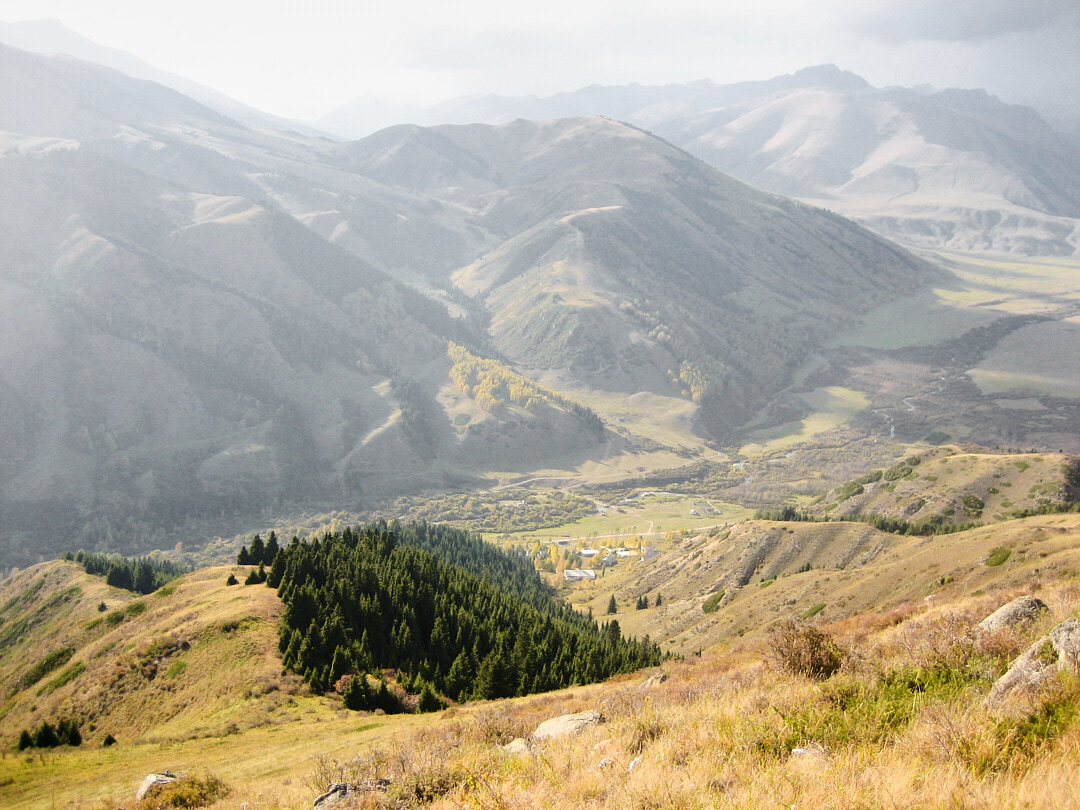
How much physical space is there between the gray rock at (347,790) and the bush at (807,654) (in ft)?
44.0

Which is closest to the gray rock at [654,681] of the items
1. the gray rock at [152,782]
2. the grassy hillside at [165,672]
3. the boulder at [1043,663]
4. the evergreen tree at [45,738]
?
the boulder at [1043,663]

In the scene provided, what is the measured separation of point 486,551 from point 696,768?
147 metres

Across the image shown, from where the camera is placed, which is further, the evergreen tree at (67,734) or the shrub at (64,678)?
the shrub at (64,678)

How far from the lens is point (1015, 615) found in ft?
67.9

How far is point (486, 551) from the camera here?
15650 centimetres

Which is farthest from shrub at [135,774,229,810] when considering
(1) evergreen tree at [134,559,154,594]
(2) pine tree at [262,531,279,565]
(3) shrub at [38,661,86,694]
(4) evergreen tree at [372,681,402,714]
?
(1) evergreen tree at [134,559,154,594]

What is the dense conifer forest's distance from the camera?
55.0 meters

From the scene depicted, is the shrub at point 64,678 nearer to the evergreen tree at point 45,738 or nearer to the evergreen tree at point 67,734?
the evergreen tree at point 67,734

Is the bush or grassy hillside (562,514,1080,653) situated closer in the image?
the bush

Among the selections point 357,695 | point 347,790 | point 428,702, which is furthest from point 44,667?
point 347,790

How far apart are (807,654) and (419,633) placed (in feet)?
179

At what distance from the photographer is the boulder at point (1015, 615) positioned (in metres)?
20.2

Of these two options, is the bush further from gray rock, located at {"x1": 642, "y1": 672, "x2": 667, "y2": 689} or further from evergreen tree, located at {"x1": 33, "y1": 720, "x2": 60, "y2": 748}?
evergreen tree, located at {"x1": 33, "y1": 720, "x2": 60, "y2": 748}

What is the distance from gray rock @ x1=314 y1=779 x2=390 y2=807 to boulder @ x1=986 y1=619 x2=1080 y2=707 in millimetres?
14868
